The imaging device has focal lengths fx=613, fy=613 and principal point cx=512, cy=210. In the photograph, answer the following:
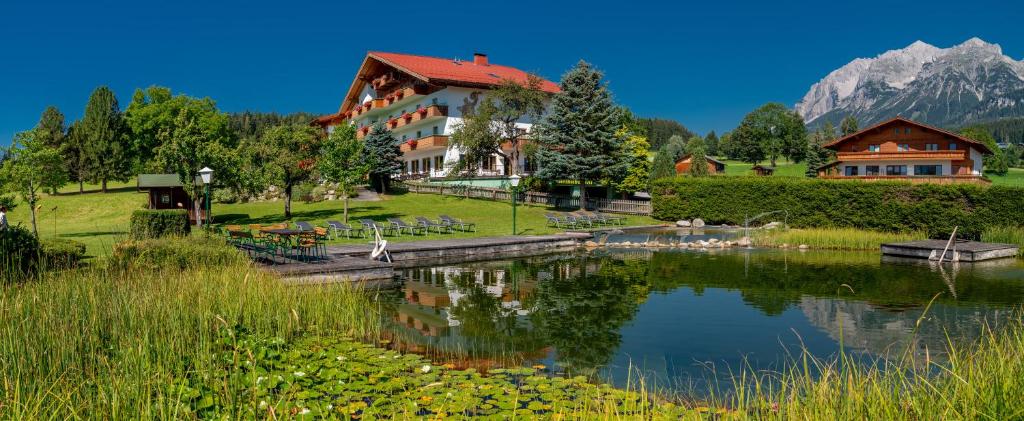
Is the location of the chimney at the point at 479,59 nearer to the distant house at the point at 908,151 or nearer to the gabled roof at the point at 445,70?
the gabled roof at the point at 445,70

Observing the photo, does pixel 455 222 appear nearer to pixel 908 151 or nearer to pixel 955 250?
pixel 955 250

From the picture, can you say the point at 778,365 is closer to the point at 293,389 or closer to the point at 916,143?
the point at 293,389

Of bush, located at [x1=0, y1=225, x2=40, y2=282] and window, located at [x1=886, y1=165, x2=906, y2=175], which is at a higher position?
window, located at [x1=886, y1=165, x2=906, y2=175]

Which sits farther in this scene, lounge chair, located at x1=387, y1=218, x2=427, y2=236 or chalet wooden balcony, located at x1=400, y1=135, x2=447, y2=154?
chalet wooden balcony, located at x1=400, y1=135, x2=447, y2=154

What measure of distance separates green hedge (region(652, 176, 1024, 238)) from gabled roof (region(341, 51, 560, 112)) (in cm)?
1791

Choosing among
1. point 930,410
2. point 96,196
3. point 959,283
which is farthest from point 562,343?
point 96,196

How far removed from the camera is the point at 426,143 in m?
49.9

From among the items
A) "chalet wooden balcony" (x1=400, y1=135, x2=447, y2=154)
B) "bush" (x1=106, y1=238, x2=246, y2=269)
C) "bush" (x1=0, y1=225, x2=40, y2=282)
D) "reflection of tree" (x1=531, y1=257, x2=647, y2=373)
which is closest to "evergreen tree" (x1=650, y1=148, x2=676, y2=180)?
"chalet wooden balcony" (x1=400, y1=135, x2=447, y2=154)

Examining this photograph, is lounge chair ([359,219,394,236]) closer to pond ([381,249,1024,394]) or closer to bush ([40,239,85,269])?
pond ([381,249,1024,394])

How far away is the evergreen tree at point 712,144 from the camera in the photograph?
4484 inches

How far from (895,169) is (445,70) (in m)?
36.9

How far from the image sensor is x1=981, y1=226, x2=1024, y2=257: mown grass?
21594mm

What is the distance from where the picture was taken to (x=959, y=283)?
1505cm

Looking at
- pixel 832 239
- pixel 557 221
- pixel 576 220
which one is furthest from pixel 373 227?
pixel 832 239
